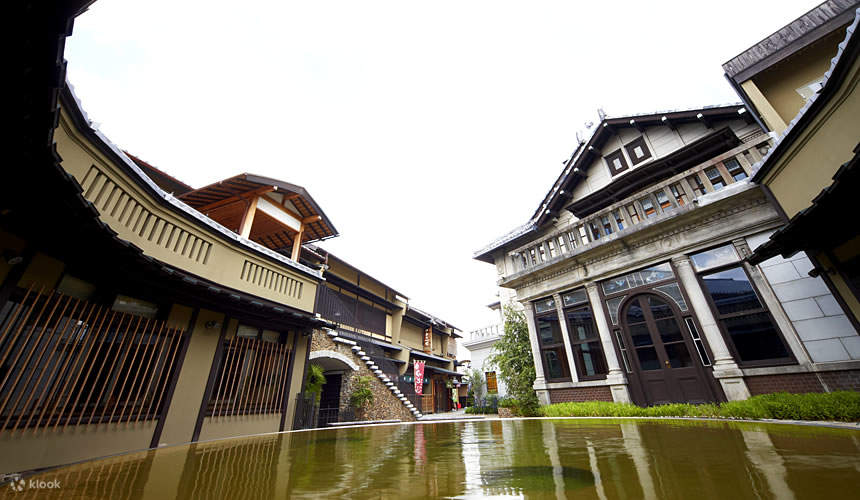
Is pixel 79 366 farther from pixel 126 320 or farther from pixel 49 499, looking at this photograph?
pixel 49 499


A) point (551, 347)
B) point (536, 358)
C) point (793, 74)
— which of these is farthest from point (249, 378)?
point (793, 74)

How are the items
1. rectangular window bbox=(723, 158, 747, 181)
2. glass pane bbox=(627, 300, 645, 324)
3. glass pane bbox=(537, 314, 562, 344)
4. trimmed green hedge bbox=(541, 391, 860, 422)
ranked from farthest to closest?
glass pane bbox=(537, 314, 562, 344)
glass pane bbox=(627, 300, 645, 324)
rectangular window bbox=(723, 158, 747, 181)
trimmed green hedge bbox=(541, 391, 860, 422)

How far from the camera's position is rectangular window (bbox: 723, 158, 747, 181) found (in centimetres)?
912

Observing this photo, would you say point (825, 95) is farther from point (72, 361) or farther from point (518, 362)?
point (72, 361)

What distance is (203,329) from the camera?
757cm

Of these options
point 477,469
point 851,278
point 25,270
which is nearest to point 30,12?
point 25,270

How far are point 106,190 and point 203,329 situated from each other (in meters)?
3.53

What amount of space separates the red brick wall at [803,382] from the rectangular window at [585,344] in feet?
12.0

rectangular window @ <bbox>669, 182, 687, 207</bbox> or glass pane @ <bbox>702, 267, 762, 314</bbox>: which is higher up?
rectangular window @ <bbox>669, 182, 687, 207</bbox>

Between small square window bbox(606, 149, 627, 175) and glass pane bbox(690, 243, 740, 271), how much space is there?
4434 millimetres

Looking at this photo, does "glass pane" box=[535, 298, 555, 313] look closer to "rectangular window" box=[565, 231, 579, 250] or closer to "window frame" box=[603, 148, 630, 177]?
"rectangular window" box=[565, 231, 579, 250]

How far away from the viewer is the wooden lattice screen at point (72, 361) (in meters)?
4.60

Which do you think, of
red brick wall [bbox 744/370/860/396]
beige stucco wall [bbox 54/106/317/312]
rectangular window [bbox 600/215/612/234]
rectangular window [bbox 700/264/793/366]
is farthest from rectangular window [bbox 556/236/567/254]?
beige stucco wall [bbox 54/106/317/312]

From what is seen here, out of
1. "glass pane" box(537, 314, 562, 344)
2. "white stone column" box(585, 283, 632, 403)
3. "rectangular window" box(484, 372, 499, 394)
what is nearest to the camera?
"white stone column" box(585, 283, 632, 403)
